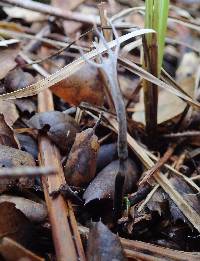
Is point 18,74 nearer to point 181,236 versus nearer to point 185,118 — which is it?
point 185,118

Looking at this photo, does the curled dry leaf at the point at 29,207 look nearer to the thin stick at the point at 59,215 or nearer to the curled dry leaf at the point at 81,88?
the thin stick at the point at 59,215

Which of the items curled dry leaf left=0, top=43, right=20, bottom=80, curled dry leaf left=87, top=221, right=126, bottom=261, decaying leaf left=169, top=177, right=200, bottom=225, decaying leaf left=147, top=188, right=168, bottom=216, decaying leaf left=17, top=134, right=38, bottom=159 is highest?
curled dry leaf left=0, top=43, right=20, bottom=80

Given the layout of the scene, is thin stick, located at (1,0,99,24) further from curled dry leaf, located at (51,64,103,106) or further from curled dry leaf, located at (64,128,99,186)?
curled dry leaf, located at (64,128,99,186)

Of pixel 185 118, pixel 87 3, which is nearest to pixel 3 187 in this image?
pixel 185 118

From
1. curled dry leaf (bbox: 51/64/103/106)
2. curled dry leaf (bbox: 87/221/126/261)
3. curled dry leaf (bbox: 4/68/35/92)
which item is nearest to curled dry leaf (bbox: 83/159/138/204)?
curled dry leaf (bbox: 87/221/126/261)

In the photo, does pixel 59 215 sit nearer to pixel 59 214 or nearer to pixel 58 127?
pixel 59 214

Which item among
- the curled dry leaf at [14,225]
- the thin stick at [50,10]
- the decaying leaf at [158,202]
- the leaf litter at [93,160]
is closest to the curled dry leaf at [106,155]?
the leaf litter at [93,160]
